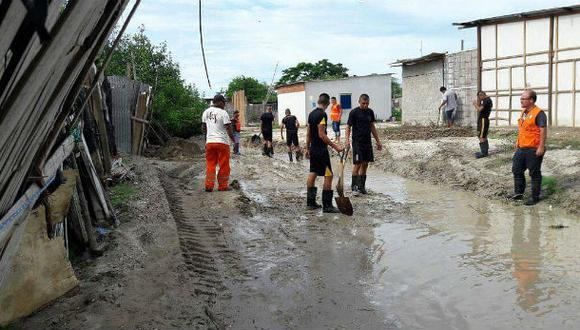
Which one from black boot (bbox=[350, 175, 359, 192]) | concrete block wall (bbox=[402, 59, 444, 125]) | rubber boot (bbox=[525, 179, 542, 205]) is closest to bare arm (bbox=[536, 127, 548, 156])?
rubber boot (bbox=[525, 179, 542, 205])

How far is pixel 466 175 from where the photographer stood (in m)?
10.6

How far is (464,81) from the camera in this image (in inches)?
768

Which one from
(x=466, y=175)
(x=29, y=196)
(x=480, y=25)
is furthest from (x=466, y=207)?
(x=480, y=25)

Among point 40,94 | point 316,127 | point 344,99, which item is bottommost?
point 316,127

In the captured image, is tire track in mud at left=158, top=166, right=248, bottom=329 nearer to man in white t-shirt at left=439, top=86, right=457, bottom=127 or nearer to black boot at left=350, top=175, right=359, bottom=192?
black boot at left=350, top=175, right=359, bottom=192

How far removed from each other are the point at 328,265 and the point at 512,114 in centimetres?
1404

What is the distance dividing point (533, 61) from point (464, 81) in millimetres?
3380

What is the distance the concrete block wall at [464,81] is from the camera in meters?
19.0

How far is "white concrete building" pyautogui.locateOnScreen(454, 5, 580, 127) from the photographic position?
1511 cm

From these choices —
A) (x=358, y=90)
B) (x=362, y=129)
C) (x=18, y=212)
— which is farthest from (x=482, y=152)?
→ (x=358, y=90)

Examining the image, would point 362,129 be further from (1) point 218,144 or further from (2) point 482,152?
(2) point 482,152

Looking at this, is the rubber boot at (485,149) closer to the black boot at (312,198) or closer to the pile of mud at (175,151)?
the black boot at (312,198)

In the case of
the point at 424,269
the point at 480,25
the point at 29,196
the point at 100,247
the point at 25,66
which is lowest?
the point at 424,269

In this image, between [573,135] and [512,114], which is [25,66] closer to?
[573,135]
